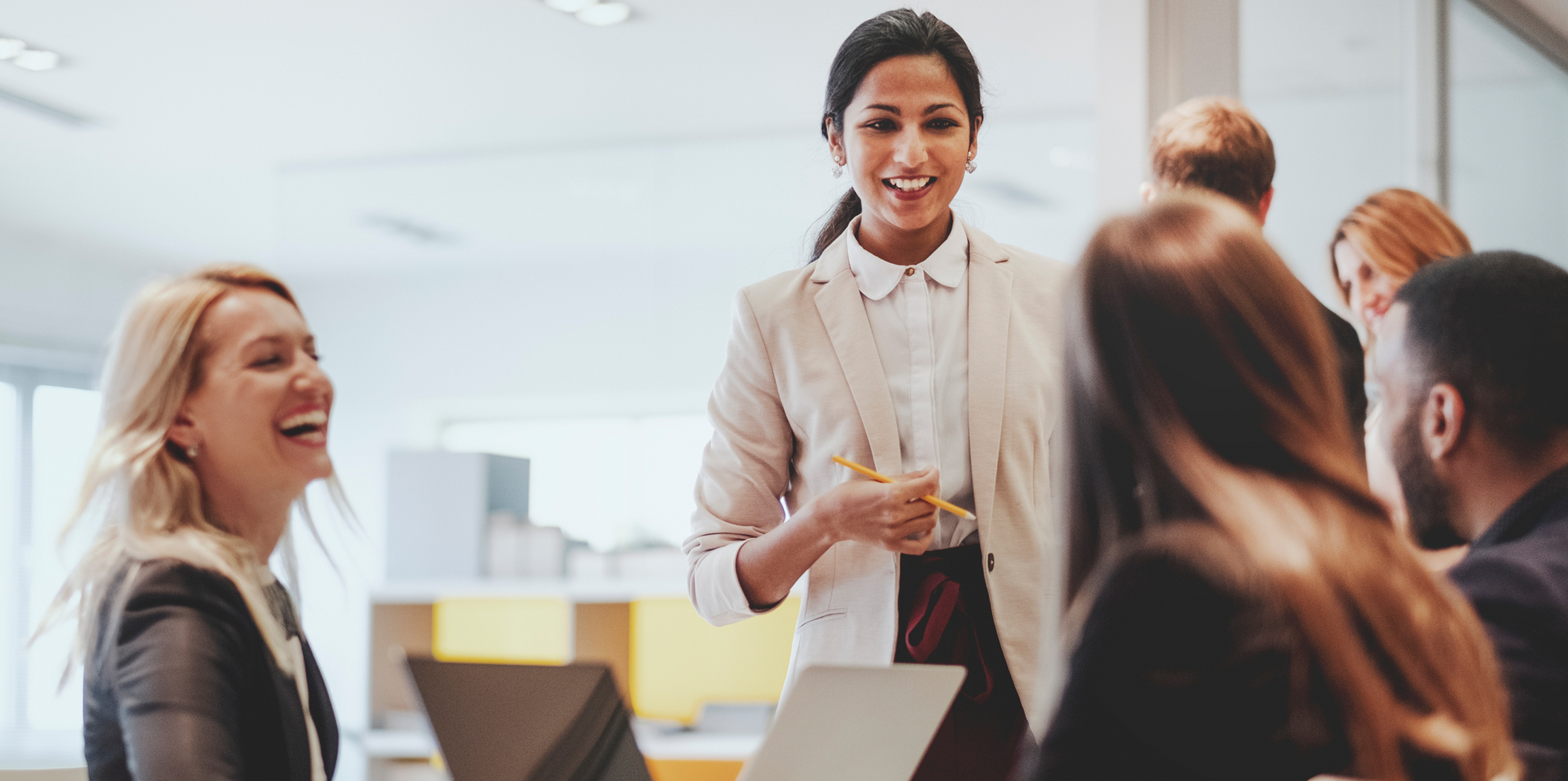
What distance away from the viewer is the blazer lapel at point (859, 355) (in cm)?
158

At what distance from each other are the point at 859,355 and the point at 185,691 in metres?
0.83

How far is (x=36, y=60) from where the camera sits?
449cm

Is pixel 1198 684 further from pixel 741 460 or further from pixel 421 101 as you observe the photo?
pixel 421 101

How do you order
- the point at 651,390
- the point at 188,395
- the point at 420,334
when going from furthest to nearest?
the point at 420,334, the point at 651,390, the point at 188,395

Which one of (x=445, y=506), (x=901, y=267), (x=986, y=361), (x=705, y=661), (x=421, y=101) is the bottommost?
(x=705, y=661)

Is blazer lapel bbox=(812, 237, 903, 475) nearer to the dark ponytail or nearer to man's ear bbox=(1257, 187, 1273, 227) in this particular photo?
the dark ponytail

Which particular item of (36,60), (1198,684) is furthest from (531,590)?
(1198,684)

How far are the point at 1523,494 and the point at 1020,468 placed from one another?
533mm

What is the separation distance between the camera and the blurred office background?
4.12m

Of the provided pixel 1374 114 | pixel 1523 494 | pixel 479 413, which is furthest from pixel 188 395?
pixel 479 413

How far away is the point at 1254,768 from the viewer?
2.77 feet

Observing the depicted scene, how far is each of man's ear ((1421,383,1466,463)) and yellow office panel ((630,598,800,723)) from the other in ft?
10.4

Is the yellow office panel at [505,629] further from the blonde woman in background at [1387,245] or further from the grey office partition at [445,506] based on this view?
the blonde woman in background at [1387,245]

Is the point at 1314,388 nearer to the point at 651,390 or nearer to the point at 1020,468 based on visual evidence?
the point at 1020,468
